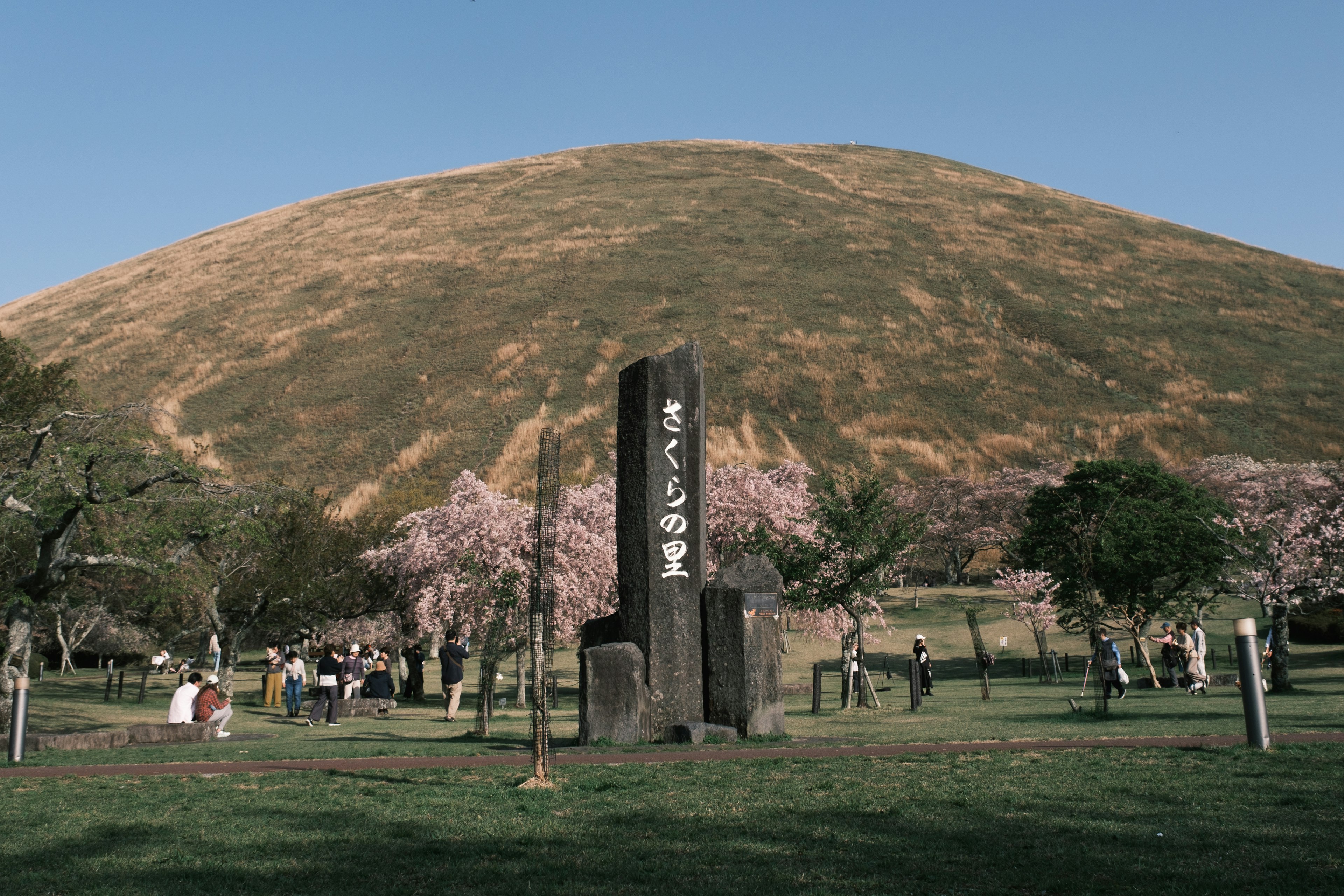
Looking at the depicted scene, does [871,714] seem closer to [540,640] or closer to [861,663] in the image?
[861,663]

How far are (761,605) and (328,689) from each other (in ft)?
40.6

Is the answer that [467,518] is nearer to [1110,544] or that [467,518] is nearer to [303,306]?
[1110,544]

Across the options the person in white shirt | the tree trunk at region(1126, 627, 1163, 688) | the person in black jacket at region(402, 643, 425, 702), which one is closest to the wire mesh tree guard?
the person in white shirt

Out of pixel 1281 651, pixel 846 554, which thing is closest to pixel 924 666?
pixel 846 554

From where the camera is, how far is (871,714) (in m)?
21.2

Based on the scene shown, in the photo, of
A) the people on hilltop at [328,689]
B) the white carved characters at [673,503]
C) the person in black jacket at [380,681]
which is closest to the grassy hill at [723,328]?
the person in black jacket at [380,681]

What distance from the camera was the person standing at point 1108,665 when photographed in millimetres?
17469

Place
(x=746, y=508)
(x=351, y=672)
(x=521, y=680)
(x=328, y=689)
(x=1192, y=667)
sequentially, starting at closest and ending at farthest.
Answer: (x=1192, y=667)
(x=328, y=689)
(x=351, y=672)
(x=521, y=680)
(x=746, y=508)

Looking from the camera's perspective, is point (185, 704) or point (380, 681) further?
point (380, 681)

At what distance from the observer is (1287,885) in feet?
18.0

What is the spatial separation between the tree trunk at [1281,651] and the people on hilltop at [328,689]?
2038 centimetres

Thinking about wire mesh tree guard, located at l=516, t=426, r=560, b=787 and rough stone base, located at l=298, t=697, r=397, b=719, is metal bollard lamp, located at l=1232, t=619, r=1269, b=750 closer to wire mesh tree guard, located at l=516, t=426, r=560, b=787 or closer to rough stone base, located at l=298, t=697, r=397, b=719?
wire mesh tree guard, located at l=516, t=426, r=560, b=787

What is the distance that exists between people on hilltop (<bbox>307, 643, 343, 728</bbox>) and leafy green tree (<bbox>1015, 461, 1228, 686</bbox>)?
2037 centimetres

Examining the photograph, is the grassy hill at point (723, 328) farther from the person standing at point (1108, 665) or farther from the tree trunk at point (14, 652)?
the person standing at point (1108, 665)
